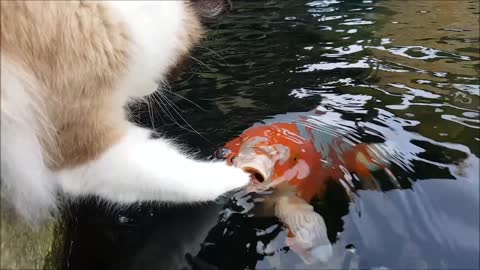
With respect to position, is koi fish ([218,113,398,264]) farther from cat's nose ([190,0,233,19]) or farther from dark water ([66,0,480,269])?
cat's nose ([190,0,233,19])

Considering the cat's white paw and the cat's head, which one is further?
the cat's white paw

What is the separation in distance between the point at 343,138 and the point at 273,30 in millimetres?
2050

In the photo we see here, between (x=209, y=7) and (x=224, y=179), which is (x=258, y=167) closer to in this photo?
(x=224, y=179)

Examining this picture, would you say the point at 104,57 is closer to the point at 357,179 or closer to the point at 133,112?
the point at 133,112

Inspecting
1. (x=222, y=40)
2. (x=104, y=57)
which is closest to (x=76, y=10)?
(x=104, y=57)

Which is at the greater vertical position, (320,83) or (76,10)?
(76,10)

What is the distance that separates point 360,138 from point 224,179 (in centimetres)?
46

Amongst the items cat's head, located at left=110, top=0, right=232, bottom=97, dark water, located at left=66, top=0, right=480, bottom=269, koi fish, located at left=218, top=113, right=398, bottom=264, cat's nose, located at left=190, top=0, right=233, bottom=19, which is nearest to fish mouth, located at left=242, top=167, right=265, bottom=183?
koi fish, located at left=218, top=113, right=398, bottom=264

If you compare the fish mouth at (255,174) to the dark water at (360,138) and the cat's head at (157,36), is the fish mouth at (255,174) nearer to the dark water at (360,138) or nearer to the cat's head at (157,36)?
the dark water at (360,138)

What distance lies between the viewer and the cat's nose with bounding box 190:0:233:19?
188cm

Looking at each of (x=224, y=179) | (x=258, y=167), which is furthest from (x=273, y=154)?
(x=224, y=179)

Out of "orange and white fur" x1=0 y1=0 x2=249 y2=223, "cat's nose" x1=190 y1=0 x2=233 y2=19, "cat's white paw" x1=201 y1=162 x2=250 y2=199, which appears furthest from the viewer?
"cat's nose" x1=190 y1=0 x2=233 y2=19

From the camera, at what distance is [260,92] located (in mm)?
2336

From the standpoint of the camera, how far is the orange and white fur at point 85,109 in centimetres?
126
